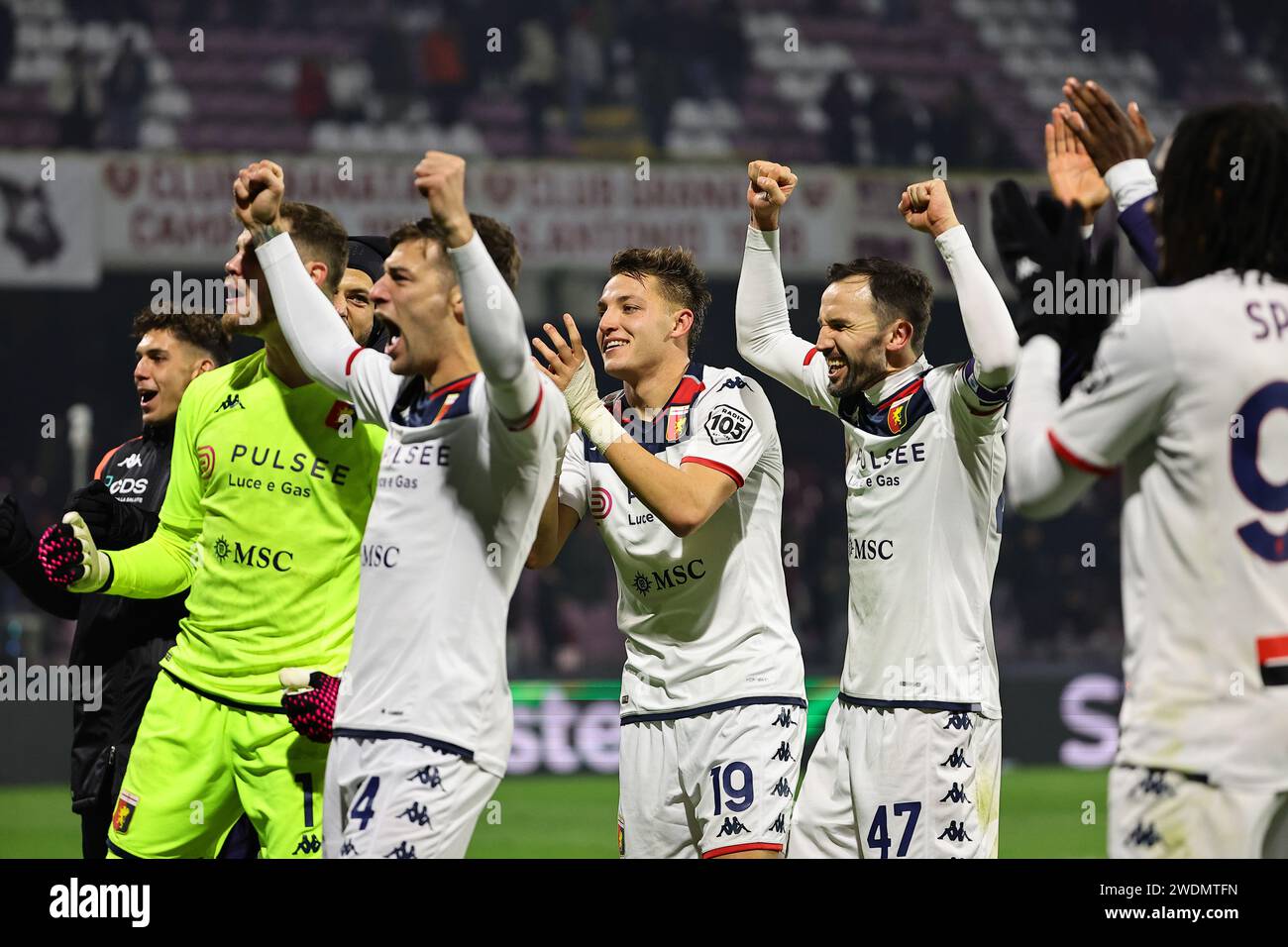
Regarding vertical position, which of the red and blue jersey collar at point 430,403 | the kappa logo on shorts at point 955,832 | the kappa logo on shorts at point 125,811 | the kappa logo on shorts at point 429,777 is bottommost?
the kappa logo on shorts at point 955,832

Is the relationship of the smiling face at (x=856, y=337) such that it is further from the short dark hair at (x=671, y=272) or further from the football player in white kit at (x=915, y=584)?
the short dark hair at (x=671, y=272)

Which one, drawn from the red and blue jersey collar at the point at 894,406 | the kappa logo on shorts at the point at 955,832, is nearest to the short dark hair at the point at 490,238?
the red and blue jersey collar at the point at 894,406

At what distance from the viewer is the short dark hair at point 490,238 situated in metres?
3.97

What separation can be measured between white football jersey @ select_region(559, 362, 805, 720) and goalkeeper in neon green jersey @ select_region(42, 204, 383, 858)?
848mm

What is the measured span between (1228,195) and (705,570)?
2258 mm

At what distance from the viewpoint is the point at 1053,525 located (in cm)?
1551

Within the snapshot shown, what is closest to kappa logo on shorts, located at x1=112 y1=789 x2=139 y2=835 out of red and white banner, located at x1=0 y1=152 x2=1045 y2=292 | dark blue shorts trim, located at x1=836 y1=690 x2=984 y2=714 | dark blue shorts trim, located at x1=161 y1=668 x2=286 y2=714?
dark blue shorts trim, located at x1=161 y1=668 x2=286 y2=714

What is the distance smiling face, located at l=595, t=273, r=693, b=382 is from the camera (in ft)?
17.0

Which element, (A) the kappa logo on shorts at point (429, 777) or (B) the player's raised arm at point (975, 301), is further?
(B) the player's raised arm at point (975, 301)

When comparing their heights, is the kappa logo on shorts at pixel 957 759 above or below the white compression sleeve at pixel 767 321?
below

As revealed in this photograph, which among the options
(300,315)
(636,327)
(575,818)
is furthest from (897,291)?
(575,818)

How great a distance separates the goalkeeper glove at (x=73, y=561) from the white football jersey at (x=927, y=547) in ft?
8.18

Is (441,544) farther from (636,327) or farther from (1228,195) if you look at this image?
(1228,195)

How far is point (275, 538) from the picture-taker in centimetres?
458
